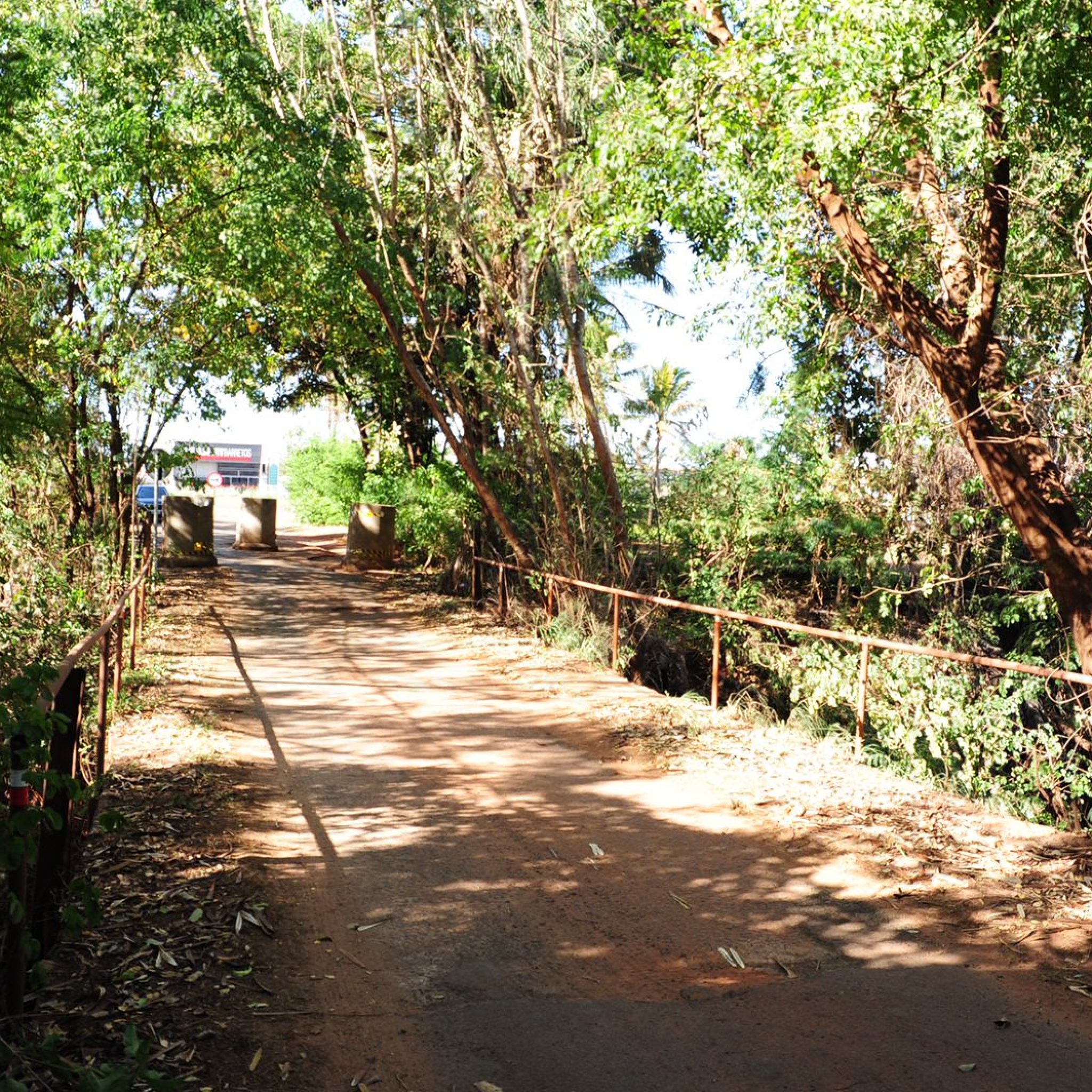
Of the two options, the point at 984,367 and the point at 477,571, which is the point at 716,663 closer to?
the point at 984,367

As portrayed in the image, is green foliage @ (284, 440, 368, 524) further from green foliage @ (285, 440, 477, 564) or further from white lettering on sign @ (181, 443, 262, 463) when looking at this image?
white lettering on sign @ (181, 443, 262, 463)

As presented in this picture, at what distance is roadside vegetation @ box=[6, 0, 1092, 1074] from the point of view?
29.6 ft

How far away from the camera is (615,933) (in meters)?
5.33

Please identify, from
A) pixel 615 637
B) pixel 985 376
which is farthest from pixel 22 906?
pixel 985 376

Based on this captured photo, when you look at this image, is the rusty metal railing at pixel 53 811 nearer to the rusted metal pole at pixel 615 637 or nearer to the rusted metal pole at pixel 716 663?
the rusted metal pole at pixel 716 663

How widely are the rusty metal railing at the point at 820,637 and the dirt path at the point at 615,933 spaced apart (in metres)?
0.93

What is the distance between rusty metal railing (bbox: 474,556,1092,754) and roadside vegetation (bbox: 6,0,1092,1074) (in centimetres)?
53

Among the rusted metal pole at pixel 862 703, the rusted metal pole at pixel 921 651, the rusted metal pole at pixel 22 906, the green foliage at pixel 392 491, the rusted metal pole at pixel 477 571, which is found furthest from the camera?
the green foliage at pixel 392 491

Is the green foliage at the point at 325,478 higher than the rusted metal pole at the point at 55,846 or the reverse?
higher

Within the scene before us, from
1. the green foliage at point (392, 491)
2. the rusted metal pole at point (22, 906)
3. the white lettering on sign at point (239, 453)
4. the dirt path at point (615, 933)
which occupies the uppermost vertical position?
the white lettering on sign at point (239, 453)

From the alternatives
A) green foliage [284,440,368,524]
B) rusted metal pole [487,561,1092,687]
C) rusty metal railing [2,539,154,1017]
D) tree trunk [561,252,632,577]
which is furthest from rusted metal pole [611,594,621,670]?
green foliage [284,440,368,524]

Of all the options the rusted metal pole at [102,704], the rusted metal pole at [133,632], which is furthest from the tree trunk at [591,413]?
the rusted metal pole at [102,704]

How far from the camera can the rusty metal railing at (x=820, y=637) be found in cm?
709

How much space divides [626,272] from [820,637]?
433 inches
